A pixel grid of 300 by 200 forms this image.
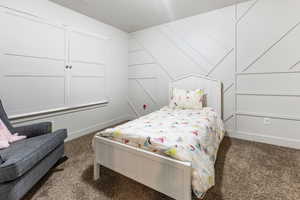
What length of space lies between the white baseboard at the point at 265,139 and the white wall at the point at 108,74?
268cm

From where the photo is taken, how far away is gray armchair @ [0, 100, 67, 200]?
1.08 metres

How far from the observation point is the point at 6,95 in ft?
6.35

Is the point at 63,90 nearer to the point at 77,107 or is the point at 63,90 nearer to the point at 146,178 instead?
the point at 77,107

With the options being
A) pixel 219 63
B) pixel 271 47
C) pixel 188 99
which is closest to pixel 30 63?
pixel 188 99

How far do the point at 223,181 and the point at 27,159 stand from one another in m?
1.92

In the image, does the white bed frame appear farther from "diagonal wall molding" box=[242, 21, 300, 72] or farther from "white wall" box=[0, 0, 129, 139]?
"diagonal wall molding" box=[242, 21, 300, 72]

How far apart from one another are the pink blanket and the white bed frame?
2.98ft

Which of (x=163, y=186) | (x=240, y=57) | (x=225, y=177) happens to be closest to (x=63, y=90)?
(x=163, y=186)

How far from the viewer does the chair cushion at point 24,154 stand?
1.07 meters

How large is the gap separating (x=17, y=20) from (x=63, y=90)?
115 centimetres

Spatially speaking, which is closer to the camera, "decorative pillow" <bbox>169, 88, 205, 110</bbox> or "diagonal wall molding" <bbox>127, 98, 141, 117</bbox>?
"decorative pillow" <bbox>169, 88, 205, 110</bbox>

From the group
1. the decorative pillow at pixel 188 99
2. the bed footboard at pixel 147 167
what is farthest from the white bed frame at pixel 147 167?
the decorative pillow at pixel 188 99

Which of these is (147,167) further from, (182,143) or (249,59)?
(249,59)

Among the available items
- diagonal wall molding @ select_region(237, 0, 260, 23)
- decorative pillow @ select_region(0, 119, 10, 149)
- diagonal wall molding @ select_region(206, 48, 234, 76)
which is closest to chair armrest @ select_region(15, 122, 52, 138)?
decorative pillow @ select_region(0, 119, 10, 149)
